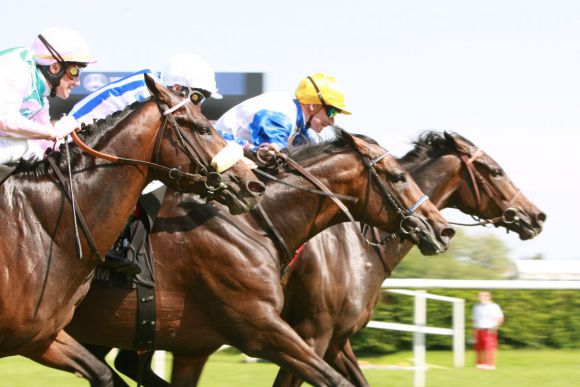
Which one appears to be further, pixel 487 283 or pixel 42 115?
pixel 487 283

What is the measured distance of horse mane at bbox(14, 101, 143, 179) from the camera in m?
4.70

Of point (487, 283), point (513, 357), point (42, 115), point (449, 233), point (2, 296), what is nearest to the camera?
point (2, 296)

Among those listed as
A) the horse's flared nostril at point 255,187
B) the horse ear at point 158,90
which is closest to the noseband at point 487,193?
the horse's flared nostril at point 255,187

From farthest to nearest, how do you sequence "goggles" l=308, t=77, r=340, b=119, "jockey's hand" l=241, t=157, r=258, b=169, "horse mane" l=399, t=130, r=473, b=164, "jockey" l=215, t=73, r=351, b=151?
"horse mane" l=399, t=130, r=473, b=164, "goggles" l=308, t=77, r=340, b=119, "jockey" l=215, t=73, r=351, b=151, "jockey's hand" l=241, t=157, r=258, b=169

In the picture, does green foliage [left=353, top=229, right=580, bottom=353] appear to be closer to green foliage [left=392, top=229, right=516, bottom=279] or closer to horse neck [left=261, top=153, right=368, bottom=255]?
green foliage [left=392, top=229, right=516, bottom=279]

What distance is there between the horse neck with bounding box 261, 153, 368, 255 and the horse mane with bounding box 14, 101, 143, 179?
1092 mm

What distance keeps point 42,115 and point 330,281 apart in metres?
1.84

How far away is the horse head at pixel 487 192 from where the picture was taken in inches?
272

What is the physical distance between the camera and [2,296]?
4410mm

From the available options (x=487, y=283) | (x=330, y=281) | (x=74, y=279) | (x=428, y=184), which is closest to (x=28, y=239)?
(x=74, y=279)

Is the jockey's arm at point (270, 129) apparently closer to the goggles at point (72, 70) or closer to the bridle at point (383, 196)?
the bridle at point (383, 196)

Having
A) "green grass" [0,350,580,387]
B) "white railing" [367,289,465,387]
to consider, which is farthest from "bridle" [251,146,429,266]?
"green grass" [0,350,580,387]

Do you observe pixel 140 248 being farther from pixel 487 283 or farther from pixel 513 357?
pixel 513 357

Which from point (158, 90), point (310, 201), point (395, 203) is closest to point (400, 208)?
point (395, 203)
